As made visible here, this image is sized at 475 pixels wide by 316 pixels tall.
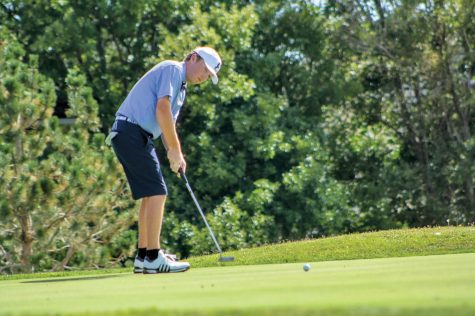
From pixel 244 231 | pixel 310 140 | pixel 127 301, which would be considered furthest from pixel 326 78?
pixel 127 301

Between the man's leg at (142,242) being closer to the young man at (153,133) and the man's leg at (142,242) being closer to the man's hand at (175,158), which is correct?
the young man at (153,133)

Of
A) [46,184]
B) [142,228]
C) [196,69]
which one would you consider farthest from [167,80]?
[46,184]

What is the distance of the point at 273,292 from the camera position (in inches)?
237

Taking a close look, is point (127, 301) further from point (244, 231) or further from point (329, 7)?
point (329, 7)

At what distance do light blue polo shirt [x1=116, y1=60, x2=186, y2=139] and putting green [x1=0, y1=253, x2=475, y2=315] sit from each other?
129cm

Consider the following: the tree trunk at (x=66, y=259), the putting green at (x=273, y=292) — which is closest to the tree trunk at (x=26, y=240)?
the tree trunk at (x=66, y=259)

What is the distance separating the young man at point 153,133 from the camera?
877cm

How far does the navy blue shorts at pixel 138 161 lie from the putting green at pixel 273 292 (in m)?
0.76

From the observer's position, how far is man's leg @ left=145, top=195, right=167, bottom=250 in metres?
8.79

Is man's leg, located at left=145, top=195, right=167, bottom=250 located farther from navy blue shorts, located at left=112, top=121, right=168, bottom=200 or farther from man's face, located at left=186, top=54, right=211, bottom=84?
man's face, located at left=186, top=54, right=211, bottom=84

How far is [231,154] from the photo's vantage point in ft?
83.6

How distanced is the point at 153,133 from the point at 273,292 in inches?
127

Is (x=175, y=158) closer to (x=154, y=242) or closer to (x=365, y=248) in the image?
(x=154, y=242)

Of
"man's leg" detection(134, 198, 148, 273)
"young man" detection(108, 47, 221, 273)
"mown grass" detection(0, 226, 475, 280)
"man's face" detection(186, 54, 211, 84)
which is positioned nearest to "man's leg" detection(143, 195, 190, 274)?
"young man" detection(108, 47, 221, 273)
